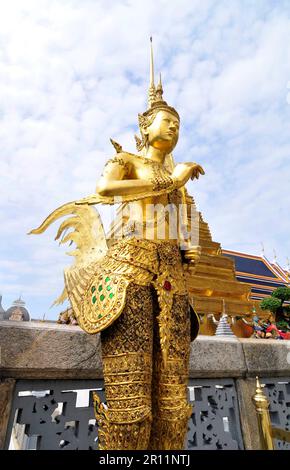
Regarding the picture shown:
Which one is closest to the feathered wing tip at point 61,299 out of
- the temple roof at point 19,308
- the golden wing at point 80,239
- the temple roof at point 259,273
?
the golden wing at point 80,239

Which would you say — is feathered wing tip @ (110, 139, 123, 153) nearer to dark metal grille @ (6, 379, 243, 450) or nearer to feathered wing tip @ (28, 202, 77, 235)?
feathered wing tip @ (28, 202, 77, 235)

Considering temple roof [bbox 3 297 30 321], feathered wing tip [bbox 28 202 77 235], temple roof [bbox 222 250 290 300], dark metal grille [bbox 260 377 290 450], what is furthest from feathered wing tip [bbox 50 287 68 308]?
temple roof [bbox 222 250 290 300]

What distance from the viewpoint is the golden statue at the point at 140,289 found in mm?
1500

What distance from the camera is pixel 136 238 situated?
1816 millimetres

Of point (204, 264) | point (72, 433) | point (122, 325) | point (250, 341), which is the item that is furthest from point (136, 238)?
point (204, 264)

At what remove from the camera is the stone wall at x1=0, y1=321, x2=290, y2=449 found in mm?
1899

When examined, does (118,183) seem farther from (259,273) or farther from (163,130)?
(259,273)

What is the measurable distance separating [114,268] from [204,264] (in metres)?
8.76

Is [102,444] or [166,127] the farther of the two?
[166,127]

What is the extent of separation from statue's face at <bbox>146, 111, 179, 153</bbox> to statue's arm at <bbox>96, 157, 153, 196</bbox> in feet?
0.93

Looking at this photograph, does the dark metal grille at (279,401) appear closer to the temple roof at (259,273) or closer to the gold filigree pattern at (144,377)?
the gold filigree pattern at (144,377)

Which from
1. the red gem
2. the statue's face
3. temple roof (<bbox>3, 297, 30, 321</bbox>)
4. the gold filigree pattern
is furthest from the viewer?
temple roof (<bbox>3, 297, 30, 321</bbox>)

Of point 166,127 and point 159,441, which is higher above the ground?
point 166,127

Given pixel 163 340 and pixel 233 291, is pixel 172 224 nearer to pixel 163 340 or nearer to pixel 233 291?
pixel 163 340
